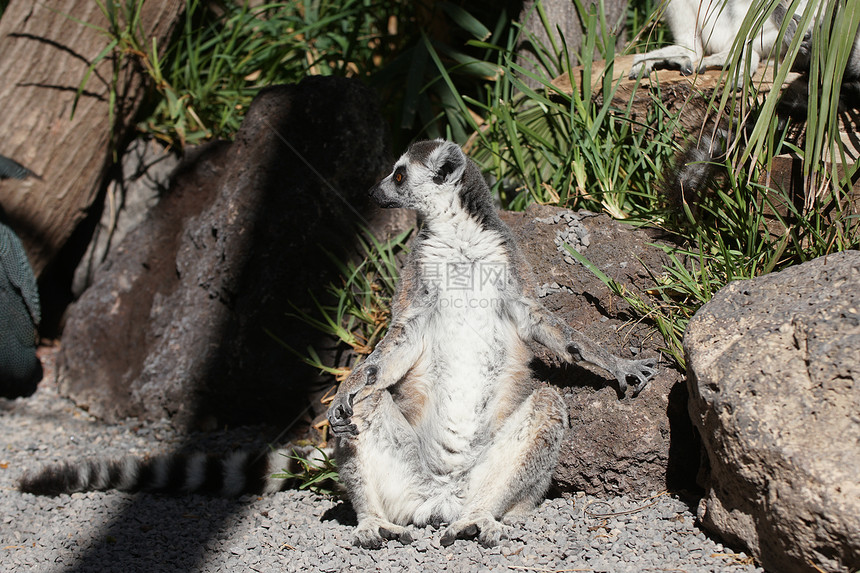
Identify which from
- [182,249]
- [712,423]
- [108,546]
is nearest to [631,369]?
[712,423]

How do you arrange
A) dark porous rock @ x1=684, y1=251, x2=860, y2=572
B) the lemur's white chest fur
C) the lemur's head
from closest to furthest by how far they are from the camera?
dark porous rock @ x1=684, y1=251, x2=860, y2=572, the lemur's white chest fur, the lemur's head

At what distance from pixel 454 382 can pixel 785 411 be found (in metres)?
1.20

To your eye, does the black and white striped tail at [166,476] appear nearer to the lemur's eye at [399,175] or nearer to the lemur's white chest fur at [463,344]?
the lemur's white chest fur at [463,344]

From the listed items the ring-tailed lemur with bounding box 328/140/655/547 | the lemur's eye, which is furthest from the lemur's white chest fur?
the lemur's eye

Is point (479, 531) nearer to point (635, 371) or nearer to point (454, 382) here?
point (454, 382)

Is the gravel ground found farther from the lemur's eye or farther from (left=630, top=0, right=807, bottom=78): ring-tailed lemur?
(left=630, top=0, right=807, bottom=78): ring-tailed lemur

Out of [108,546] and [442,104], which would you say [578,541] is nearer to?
[108,546]

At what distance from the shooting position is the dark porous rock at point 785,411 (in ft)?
6.32

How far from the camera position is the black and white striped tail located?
124 inches

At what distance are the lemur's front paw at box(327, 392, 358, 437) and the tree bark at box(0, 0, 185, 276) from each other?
309 cm

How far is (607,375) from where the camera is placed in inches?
112

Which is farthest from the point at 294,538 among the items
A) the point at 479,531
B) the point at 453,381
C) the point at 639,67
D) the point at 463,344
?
the point at 639,67

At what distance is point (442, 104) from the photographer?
4621 millimetres

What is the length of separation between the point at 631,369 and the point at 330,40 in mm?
3664
